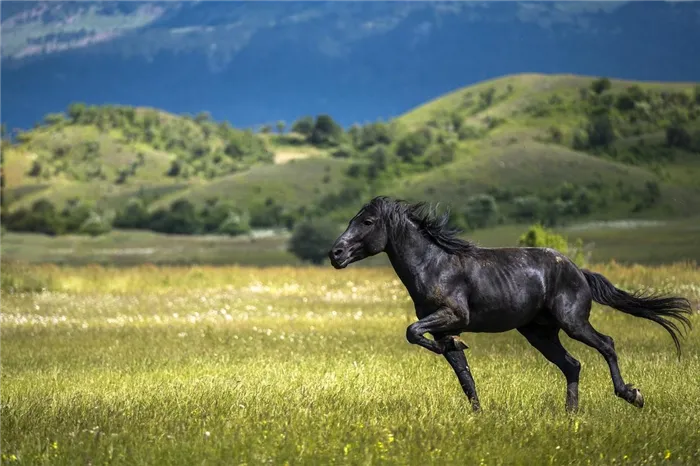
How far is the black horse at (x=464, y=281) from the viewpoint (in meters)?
11.5

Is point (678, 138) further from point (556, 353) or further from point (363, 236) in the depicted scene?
point (363, 236)

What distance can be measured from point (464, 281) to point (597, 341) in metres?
1.62

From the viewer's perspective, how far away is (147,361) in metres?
17.7

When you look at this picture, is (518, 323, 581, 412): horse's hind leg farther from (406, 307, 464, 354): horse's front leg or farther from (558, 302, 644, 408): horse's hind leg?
(406, 307, 464, 354): horse's front leg

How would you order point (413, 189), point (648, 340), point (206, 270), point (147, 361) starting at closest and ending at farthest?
1. point (147, 361)
2. point (648, 340)
3. point (206, 270)
4. point (413, 189)

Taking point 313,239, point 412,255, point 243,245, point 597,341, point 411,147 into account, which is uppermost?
point 412,255

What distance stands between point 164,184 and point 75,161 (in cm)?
1818

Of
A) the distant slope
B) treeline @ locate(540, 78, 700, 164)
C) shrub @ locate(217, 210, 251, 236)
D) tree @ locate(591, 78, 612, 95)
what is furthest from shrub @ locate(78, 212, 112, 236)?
tree @ locate(591, 78, 612, 95)

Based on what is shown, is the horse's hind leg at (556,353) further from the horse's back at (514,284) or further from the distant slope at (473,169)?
the distant slope at (473,169)

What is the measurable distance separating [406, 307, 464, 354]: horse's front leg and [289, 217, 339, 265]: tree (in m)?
70.4

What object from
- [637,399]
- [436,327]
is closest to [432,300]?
[436,327]

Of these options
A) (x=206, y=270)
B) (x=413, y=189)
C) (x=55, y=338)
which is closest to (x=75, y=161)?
(x=413, y=189)

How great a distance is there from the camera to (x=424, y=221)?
39.0ft

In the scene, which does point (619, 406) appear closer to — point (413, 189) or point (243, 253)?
point (243, 253)
